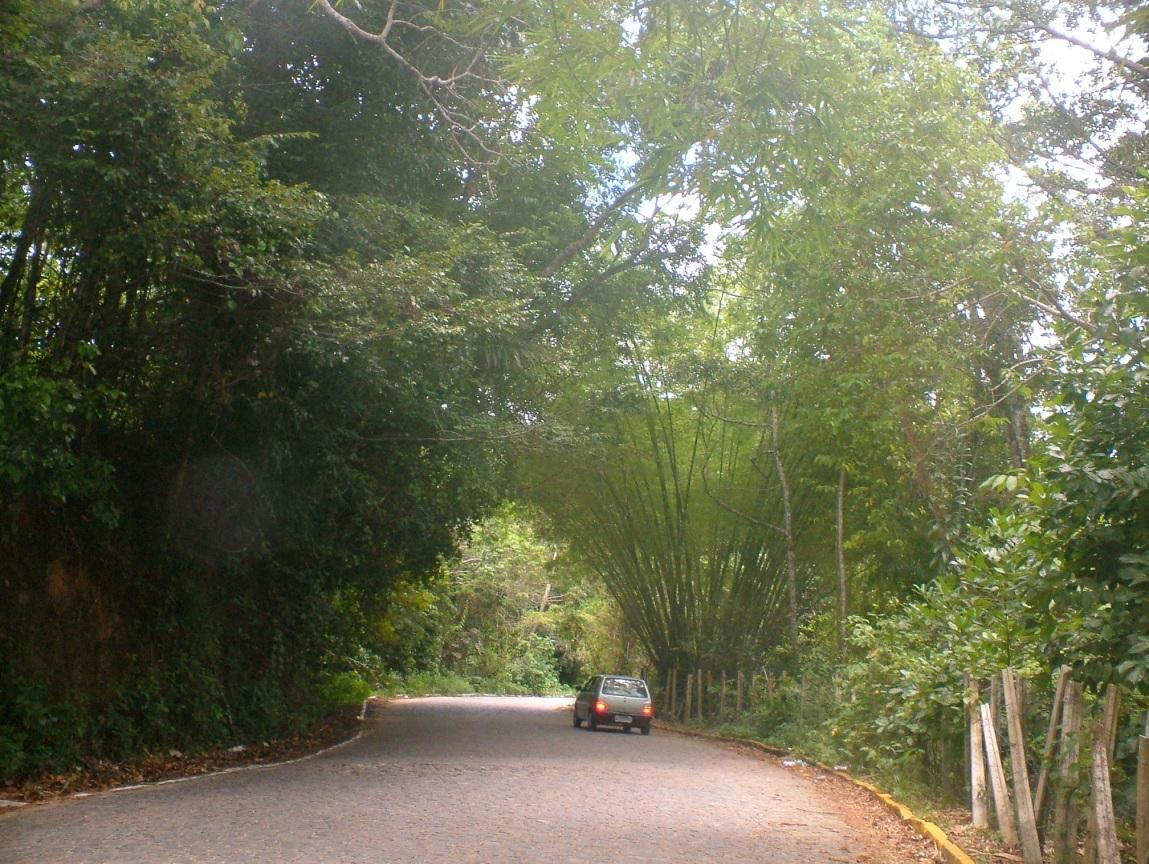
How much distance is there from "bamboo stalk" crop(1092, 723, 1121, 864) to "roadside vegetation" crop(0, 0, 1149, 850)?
13.9 inches

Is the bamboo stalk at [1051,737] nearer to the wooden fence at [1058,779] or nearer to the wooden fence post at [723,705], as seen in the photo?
the wooden fence at [1058,779]

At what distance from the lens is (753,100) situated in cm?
656

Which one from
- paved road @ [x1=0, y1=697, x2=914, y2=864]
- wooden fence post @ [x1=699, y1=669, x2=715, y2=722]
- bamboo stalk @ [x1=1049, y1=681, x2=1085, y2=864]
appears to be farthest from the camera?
wooden fence post @ [x1=699, y1=669, x2=715, y2=722]

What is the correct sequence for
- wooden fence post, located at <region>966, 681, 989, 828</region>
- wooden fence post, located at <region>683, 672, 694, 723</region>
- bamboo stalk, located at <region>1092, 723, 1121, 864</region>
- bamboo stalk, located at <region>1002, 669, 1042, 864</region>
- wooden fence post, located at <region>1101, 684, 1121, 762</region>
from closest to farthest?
bamboo stalk, located at <region>1092, 723, 1121, 864</region>
wooden fence post, located at <region>1101, 684, 1121, 762</region>
bamboo stalk, located at <region>1002, 669, 1042, 864</region>
wooden fence post, located at <region>966, 681, 989, 828</region>
wooden fence post, located at <region>683, 672, 694, 723</region>

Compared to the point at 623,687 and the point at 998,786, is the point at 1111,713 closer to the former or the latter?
the point at 998,786

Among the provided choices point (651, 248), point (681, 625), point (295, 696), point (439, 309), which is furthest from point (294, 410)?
point (681, 625)

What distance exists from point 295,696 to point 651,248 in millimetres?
9144

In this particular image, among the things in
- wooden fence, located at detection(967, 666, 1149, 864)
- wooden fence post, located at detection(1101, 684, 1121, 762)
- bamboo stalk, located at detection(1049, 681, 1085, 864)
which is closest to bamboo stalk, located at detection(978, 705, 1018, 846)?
wooden fence, located at detection(967, 666, 1149, 864)

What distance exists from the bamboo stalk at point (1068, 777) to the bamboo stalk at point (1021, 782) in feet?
1.12

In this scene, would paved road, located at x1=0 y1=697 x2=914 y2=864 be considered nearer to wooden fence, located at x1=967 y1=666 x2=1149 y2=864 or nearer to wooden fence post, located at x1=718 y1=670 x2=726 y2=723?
wooden fence, located at x1=967 y1=666 x2=1149 y2=864

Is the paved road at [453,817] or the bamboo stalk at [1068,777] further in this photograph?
the paved road at [453,817]

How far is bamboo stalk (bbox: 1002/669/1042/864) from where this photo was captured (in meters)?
7.16

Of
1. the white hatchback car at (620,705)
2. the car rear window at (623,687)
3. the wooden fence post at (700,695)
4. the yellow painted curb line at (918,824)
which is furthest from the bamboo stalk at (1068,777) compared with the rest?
the wooden fence post at (700,695)

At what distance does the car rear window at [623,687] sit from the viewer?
23.0m
